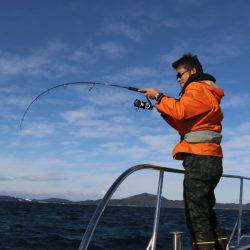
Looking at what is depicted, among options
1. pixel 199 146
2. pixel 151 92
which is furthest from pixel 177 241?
pixel 151 92

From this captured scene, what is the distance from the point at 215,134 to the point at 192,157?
28 cm

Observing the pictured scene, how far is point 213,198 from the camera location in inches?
144

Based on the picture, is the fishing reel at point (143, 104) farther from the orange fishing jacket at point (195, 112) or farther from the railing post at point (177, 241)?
the railing post at point (177, 241)

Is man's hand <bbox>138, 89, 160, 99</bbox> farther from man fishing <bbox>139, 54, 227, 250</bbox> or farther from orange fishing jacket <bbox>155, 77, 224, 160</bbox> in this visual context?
orange fishing jacket <bbox>155, 77, 224, 160</bbox>

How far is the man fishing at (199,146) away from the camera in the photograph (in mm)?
3395

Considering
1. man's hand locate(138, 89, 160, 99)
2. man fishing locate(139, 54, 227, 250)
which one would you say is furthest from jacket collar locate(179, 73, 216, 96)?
man's hand locate(138, 89, 160, 99)

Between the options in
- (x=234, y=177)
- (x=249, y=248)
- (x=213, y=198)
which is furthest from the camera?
(x=234, y=177)

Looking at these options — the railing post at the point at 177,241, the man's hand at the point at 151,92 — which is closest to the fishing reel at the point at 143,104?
the man's hand at the point at 151,92

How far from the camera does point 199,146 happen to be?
11.4 ft

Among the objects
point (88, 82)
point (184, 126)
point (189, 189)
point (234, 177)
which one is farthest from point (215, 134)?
point (88, 82)

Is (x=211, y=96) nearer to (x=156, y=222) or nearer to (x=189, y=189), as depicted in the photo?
(x=189, y=189)

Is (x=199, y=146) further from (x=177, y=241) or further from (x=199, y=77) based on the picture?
(x=177, y=241)

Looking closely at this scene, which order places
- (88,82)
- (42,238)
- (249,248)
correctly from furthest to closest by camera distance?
(42,238) → (88,82) → (249,248)

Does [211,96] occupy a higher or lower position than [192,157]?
higher
